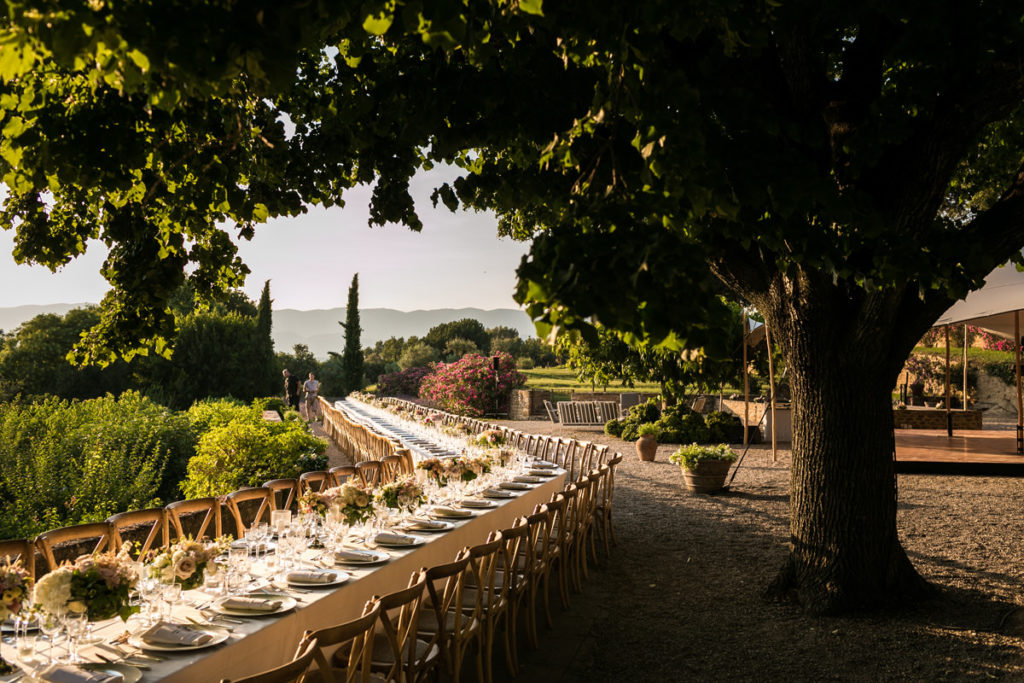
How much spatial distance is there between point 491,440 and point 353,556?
4.38 metres

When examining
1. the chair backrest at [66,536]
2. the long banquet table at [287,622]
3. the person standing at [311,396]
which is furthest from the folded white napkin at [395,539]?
the person standing at [311,396]

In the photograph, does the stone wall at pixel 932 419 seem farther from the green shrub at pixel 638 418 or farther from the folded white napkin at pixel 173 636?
the folded white napkin at pixel 173 636

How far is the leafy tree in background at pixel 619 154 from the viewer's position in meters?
2.42

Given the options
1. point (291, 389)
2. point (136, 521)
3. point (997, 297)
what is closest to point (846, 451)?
point (136, 521)

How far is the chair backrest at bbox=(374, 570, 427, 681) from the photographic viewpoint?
3.21 meters

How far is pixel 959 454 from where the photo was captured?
538 inches

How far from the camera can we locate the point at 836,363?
557 centimetres

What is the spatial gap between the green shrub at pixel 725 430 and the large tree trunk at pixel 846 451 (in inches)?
497

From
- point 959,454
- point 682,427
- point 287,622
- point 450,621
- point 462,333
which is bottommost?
point 450,621

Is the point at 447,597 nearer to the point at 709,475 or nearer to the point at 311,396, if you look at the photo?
the point at 709,475

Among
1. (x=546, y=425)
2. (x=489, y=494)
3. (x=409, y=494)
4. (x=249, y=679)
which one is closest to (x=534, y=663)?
(x=409, y=494)

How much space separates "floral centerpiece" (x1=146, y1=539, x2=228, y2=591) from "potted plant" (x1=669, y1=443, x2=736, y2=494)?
911 centimetres

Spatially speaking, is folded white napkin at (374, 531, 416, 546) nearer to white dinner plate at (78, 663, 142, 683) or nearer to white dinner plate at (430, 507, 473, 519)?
white dinner plate at (430, 507, 473, 519)

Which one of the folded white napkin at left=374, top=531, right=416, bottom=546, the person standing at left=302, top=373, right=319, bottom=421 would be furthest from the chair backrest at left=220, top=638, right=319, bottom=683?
the person standing at left=302, top=373, right=319, bottom=421
